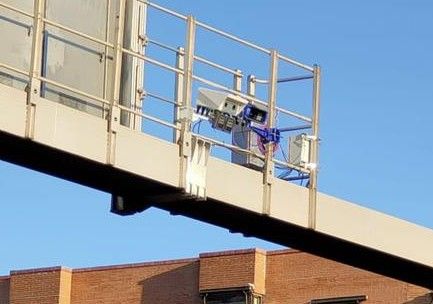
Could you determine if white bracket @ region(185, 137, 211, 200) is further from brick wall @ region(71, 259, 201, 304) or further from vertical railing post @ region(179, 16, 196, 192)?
brick wall @ region(71, 259, 201, 304)

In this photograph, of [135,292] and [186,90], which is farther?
[135,292]

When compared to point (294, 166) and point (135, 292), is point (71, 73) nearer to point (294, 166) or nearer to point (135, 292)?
point (294, 166)

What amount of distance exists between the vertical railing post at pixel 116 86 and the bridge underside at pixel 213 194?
80 millimetres

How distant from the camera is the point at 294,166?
59.0 ft

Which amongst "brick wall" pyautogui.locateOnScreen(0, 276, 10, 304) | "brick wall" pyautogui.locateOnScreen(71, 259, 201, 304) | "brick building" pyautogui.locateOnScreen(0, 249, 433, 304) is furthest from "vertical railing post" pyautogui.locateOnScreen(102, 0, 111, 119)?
"brick wall" pyautogui.locateOnScreen(0, 276, 10, 304)

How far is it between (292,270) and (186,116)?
1239 inches

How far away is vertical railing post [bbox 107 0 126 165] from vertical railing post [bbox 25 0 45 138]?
3.07ft

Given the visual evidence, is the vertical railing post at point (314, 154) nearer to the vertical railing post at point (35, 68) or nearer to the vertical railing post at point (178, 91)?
the vertical railing post at point (178, 91)

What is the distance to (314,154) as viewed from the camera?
59.7 feet

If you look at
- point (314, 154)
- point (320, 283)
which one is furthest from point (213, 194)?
point (320, 283)

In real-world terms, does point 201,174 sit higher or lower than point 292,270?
lower

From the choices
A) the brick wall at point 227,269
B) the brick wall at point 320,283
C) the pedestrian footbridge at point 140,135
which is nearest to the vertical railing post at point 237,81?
the pedestrian footbridge at point 140,135

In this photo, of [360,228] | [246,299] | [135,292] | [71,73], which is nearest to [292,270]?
[246,299]

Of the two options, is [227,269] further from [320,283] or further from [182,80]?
[182,80]
